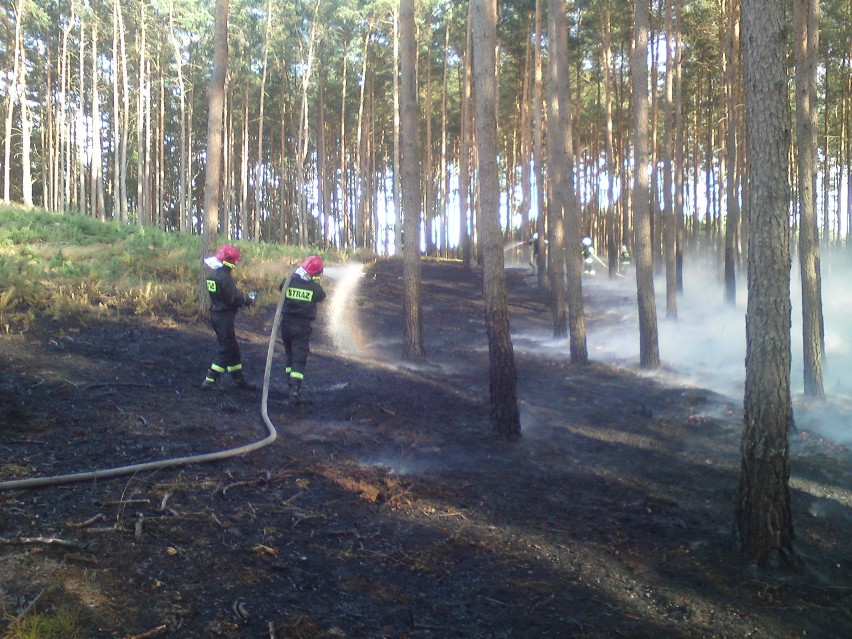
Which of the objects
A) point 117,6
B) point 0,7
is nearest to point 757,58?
point 117,6

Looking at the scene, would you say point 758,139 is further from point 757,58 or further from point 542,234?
point 542,234

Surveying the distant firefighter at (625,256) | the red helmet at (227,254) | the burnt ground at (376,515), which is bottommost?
the burnt ground at (376,515)

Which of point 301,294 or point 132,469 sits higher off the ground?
point 301,294

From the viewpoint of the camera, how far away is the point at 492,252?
371 inches

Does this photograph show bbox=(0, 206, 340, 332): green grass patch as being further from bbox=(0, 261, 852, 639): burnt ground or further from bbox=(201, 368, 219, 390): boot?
bbox=(201, 368, 219, 390): boot

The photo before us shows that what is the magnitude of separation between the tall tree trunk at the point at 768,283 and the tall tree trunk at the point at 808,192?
7.26 metres

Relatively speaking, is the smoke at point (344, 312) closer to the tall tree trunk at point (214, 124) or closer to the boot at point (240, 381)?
the tall tree trunk at point (214, 124)

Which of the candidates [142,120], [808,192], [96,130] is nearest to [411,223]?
[808,192]

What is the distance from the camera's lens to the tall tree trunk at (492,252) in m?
9.34

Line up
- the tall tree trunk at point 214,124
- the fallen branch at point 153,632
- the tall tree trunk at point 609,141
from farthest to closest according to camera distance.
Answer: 1. the tall tree trunk at point 609,141
2. the tall tree trunk at point 214,124
3. the fallen branch at point 153,632

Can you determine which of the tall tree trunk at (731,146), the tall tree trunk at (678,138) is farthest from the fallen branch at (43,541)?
the tall tree trunk at (678,138)

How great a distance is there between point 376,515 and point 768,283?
4.15m

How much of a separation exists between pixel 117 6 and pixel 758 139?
32.1 m

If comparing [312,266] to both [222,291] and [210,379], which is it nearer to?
[222,291]
